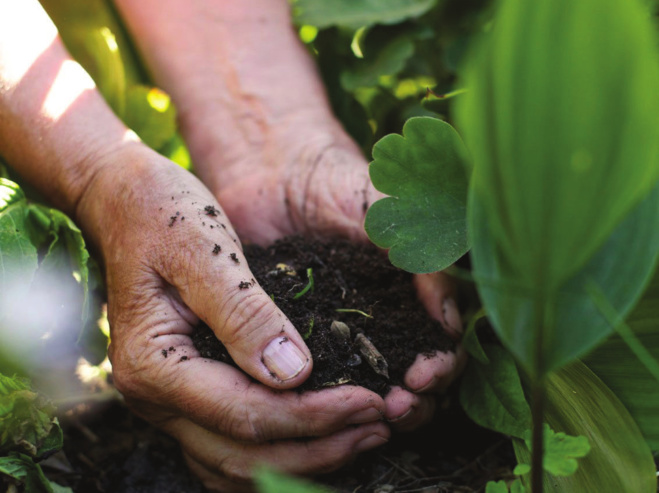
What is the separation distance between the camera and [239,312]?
921mm

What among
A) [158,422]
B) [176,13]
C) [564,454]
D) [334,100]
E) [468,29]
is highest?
[176,13]

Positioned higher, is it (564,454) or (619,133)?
(619,133)

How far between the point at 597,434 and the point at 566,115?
572 millimetres

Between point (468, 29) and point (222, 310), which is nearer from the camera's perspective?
point (222, 310)

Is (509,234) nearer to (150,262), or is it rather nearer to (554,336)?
(554,336)

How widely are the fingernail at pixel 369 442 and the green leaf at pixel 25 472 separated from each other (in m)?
0.51

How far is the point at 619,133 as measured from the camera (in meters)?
0.41

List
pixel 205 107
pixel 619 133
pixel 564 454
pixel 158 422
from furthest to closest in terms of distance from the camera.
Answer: pixel 205 107, pixel 158 422, pixel 564 454, pixel 619 133

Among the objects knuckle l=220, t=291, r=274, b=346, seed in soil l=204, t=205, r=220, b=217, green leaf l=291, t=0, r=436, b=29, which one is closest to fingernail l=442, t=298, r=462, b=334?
knuckle l=220, t=291, r=274, b=346

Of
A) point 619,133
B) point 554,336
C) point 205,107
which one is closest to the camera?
point 619,133

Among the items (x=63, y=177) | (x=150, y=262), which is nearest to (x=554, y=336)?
(x=150, y=262)

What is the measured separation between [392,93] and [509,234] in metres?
1.35

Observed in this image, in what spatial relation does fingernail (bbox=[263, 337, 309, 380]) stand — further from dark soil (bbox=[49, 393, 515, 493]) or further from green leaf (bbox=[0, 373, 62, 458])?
green leaf (bbox=[0, 373, 62, 458])

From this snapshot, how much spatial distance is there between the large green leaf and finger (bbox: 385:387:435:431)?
30 cm
